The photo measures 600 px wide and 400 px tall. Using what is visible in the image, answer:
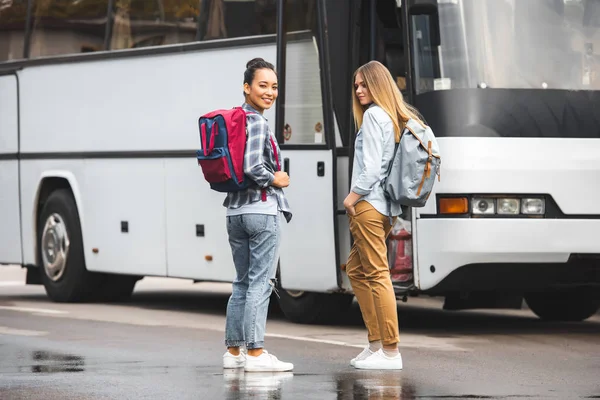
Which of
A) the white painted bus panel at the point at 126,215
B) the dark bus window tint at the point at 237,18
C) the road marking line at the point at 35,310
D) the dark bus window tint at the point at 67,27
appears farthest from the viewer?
the dark bus window tint at the point at 67,27

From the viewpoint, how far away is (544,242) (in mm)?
11164

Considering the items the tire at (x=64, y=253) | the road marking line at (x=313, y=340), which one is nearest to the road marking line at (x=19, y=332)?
the road marking line at (x=313, y=340)

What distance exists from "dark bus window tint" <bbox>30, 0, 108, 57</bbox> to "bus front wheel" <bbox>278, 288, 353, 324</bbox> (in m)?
3.67

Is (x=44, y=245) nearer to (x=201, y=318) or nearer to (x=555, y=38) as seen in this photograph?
(x=201, y=318)

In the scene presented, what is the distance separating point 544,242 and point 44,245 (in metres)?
6.44

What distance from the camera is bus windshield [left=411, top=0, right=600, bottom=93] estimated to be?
1126cm

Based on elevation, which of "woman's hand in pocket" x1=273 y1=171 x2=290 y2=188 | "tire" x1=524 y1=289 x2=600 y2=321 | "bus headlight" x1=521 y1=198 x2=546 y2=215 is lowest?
"tire" x1=524 y1=289 x2=600 y2=321

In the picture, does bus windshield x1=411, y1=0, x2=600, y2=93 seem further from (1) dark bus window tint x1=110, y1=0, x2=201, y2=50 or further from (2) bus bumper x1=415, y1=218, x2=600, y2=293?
(1) dark bus window tint x1=110, y1=0, x2=201, y2=50

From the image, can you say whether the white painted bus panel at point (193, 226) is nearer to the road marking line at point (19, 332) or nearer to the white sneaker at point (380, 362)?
the road marking line at point (19, 332)

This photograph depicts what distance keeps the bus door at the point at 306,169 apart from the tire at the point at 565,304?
87.8 inches

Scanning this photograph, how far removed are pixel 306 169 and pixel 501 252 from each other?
1.87 metres

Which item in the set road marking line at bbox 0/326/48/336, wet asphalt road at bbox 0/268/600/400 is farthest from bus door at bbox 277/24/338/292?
road marking line at bbox 0/326/48/336

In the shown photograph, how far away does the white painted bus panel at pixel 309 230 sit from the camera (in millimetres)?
12047

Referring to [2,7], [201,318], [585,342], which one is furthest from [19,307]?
[585,342]
